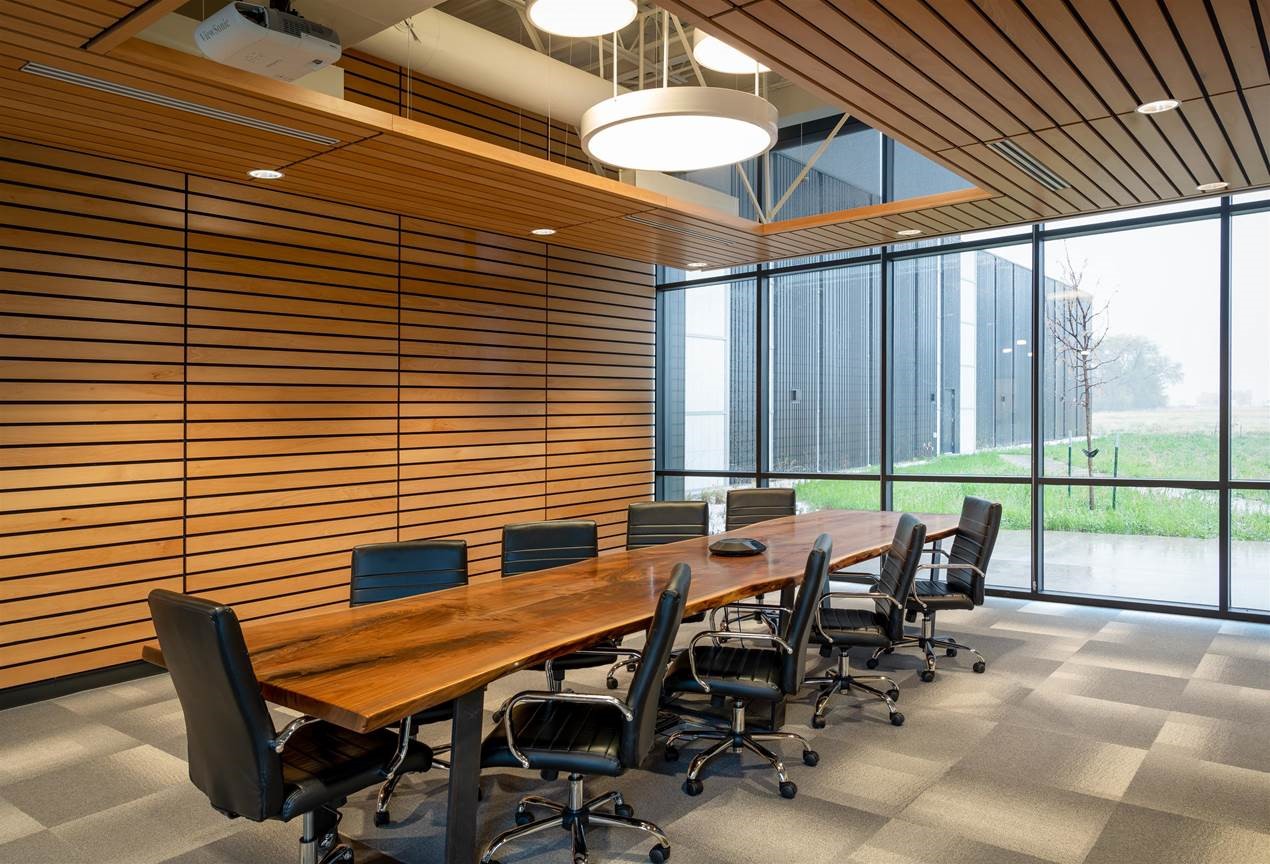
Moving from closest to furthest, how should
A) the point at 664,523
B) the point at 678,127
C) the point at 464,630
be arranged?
the point at 464,630, the point at 678,127, the point at 664,523

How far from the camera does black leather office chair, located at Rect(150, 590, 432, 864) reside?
2336 millimetres

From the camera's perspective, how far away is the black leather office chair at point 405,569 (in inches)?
155

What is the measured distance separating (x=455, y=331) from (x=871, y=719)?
425 centimetres

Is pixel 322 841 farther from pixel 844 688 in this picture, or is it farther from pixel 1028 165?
pixel 1028 165

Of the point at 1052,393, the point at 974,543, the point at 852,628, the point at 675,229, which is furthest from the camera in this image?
the point at 1052,393

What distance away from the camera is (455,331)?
6918 millimetres

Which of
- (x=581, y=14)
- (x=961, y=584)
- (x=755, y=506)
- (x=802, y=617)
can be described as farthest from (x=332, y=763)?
(x=755, y=506)

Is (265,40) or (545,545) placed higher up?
(265,40)

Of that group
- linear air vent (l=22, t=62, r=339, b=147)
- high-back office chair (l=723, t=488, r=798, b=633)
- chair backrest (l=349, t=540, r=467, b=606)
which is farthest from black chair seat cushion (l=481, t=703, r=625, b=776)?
high-back office chair (l=723, t=488, r=798, b=633)

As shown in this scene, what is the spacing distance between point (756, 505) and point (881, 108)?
330 centimetres

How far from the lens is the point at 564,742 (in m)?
2.83

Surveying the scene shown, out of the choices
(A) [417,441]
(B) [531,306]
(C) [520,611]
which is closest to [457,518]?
(A) [417,441]

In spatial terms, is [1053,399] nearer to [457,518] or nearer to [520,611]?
[457,518]

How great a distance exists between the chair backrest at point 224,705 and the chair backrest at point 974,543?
4117 mm
